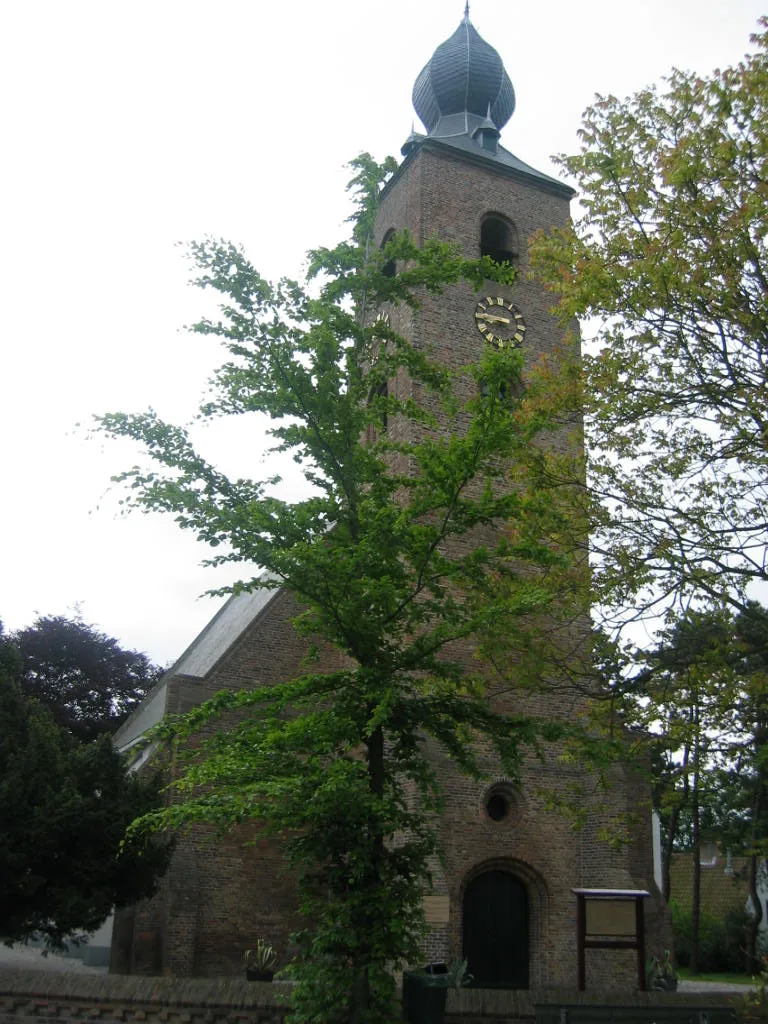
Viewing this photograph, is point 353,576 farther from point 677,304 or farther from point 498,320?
point 498,320

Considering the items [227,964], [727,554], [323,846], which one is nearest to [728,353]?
[727,554]

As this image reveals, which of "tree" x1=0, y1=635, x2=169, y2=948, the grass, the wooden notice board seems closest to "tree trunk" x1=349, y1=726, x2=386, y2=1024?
the wooden notice board

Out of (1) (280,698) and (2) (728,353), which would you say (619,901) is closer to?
(1) (280,698)

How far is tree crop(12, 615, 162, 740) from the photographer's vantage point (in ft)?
93.6

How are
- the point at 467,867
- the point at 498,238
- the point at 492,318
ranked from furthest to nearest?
the point at 498,238 < the point at 492,318 < the point at 467,867

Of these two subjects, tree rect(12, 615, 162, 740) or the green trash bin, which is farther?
tree rect(12, 615, 162, 740)

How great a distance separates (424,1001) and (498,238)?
16911 mm

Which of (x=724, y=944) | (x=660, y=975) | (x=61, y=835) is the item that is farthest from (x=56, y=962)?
(x=724, y=944)

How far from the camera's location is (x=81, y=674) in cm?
2931

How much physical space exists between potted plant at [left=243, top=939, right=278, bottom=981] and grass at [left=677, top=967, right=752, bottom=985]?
53.8 ft

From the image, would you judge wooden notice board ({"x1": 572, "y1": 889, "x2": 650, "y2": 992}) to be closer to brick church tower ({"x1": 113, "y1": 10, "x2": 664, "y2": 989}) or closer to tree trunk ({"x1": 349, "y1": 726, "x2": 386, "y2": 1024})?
brick church tower ({"x1": 113, "y1": 10, "x2": 664, "y2": 989})

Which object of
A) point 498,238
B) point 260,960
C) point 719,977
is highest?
point 498,238

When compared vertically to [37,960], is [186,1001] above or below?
above

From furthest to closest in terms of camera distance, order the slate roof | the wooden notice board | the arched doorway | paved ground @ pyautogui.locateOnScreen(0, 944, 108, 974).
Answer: the slate roof
paved ground @ pyautogui.locateOnScreen(0, 944, 108, 974)
the arched doorway
the wooden notice board
